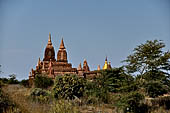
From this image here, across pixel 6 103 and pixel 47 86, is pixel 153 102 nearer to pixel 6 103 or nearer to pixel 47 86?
pixel 6 103

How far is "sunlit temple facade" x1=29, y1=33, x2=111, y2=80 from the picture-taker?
27.7 meters

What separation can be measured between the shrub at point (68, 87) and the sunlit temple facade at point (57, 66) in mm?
11634

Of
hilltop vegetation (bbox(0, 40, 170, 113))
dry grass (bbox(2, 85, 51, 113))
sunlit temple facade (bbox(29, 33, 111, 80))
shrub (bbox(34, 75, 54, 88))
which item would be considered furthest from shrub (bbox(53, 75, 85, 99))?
sunlit temple facade (bbox(29, 33, 111, 80))

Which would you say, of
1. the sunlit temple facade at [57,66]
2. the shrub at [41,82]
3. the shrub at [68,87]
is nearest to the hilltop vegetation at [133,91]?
the shrub at [68,87]

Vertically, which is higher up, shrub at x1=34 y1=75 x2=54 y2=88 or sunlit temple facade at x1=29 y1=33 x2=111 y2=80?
sunlit temple facade at x1=29 y1=33 x2=111 y2=80

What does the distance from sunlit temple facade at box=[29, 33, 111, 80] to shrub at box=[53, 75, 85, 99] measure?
11634 mm

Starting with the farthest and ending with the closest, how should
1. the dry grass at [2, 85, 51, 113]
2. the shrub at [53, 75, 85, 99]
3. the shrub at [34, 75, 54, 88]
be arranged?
the shrub at [34, 75, 54, 88] < the shrub at [53, 75, 85, 99] < the dry grass at [2, 85, 51, 113]

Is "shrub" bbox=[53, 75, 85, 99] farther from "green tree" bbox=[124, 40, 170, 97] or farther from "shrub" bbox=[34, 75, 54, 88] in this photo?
"shrub" bbox=[34, 75, 54, 88]

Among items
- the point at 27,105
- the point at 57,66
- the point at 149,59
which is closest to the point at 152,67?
the point at 149,59

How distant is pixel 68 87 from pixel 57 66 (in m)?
16.8

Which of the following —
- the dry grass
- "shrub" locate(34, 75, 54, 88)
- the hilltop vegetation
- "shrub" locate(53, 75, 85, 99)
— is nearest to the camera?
the dry grass

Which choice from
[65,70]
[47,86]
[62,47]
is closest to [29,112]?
[47,86]

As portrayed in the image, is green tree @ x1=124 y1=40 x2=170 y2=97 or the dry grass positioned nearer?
the dry grass

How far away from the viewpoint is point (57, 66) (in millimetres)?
30109
